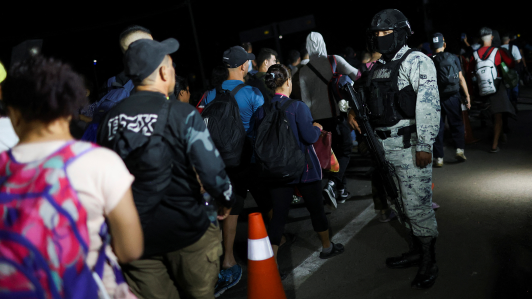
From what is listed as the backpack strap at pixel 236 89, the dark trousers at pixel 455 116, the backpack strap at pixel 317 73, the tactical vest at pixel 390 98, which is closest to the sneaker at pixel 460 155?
the dark trousers at pixel 455 116

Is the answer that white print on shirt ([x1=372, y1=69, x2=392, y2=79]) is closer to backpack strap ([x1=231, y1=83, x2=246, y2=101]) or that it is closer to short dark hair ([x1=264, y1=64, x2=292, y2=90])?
short dark hair ([x1=264, y1=64, x2=292, y2=90])

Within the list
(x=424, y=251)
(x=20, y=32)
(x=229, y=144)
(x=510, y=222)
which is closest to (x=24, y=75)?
(x=229, y=144)

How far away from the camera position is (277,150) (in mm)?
3494

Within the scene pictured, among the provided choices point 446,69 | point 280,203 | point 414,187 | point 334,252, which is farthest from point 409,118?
point 446,69

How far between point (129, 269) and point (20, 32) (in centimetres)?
2432

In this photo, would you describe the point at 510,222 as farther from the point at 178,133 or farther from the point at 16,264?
the point at 16,264

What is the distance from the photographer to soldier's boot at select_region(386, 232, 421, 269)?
3.64 metres

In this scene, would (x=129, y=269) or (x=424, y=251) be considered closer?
(x=129, y=269)

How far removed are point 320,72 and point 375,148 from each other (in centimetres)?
226

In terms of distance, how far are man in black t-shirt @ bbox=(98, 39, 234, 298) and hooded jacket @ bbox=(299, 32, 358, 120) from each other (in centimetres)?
352

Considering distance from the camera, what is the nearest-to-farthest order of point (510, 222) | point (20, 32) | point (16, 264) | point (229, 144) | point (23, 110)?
point (16, 264) → point (23, 110) → point (229, 144) → point (510, 222) → point (20, 32)

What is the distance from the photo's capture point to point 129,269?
2.25m

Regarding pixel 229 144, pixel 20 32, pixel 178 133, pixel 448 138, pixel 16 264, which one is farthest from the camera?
pixel 20 32

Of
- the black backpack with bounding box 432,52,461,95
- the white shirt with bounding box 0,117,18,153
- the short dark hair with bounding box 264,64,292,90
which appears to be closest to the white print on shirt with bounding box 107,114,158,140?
the white shirt with bounding box 0,117,18,153
